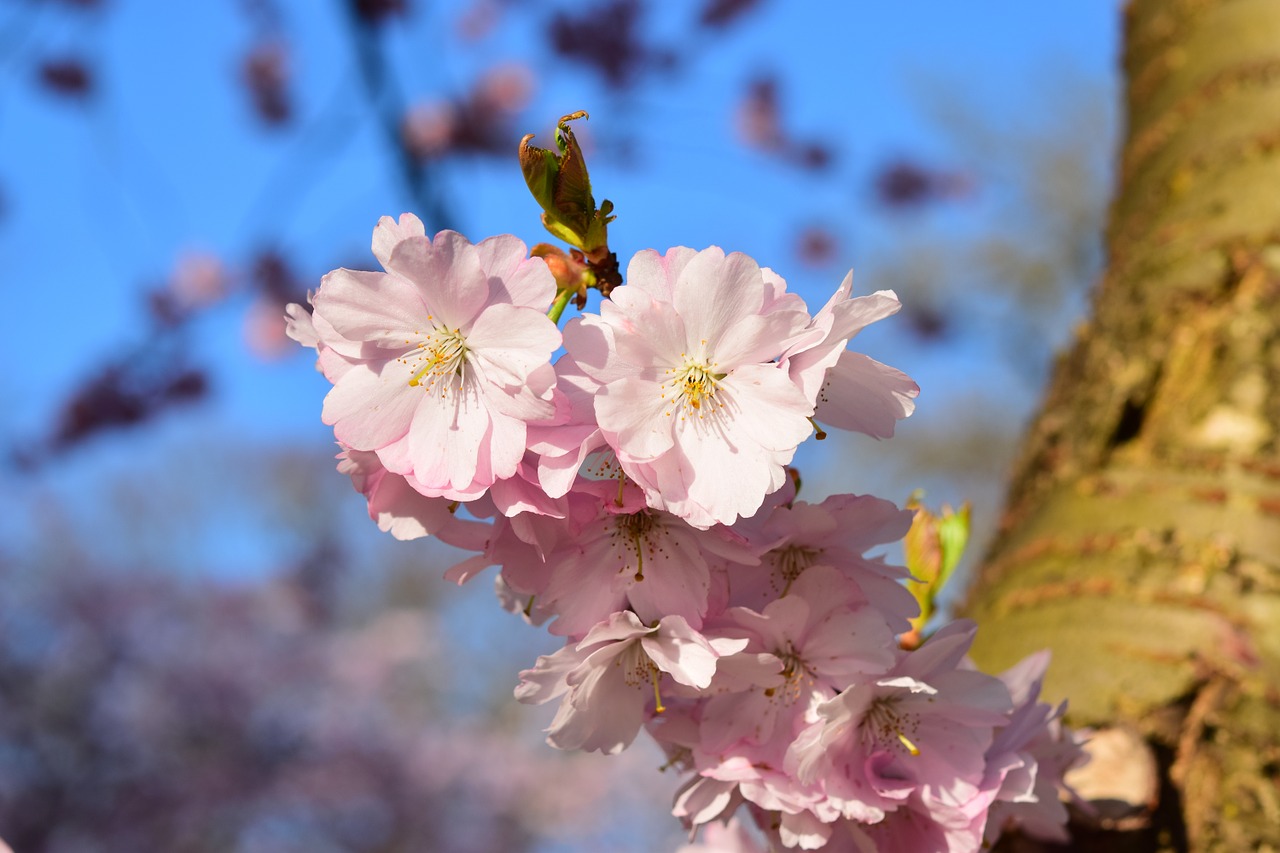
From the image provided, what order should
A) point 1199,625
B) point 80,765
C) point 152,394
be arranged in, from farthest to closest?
1. point 152,394
2. point 80,765
3. point 1199,625

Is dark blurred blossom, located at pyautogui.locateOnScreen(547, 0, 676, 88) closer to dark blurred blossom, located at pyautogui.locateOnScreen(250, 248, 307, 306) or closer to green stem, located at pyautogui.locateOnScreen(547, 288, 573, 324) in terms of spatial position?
dark blurred blossom, located at pyautogui.locateOnScreen(250, 248, 307, 306)

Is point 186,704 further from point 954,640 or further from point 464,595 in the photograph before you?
point 464,595

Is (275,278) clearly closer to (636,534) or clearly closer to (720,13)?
(720,13)

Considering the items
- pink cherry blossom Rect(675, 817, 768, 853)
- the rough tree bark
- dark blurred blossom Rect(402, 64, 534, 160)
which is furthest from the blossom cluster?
dark blurred blossom Rect(402, 64, 534, 160)

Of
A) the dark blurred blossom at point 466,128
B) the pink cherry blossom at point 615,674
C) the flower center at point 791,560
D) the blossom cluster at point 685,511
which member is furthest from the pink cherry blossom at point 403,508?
the dark blurred blossom at point 466,128

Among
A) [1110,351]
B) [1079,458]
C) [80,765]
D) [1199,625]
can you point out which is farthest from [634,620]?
[80,765]

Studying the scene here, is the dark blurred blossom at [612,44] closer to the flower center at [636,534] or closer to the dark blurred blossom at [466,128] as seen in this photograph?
the dark blurred blossom at [466,128]
